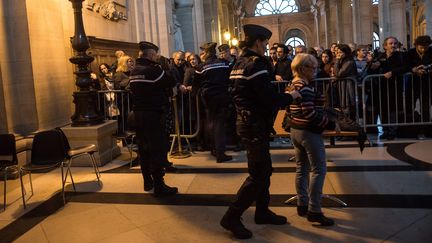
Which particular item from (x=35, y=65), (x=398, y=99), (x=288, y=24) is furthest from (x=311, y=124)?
(x=288, y=24)

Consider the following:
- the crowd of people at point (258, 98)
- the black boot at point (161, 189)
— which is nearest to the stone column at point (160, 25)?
the crowd of people at point (258, 98)

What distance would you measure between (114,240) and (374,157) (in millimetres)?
4472

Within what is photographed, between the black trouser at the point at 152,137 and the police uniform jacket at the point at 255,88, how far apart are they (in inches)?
71.4

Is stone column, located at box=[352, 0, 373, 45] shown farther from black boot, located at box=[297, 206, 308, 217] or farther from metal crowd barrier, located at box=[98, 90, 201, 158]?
black boot, located at box=[297, 206, 308, 217]

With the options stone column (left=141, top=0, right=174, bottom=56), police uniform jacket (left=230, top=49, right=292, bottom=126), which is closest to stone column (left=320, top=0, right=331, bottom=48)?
stone column (left=141, top=0, right=174, bottom=56)

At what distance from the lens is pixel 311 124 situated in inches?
173

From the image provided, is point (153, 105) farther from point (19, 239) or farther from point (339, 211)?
point (339, 211)

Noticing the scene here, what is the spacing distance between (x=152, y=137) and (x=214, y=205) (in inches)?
48.7

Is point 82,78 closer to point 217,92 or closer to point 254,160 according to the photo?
point 217,92

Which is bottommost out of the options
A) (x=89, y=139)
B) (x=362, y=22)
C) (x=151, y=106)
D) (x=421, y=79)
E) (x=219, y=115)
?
(x=89, y=139)

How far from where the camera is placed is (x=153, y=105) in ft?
19.6

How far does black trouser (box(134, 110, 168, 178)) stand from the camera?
19.5ft

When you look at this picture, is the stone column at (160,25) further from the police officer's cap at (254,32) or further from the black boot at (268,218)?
the black boot at (268,218)

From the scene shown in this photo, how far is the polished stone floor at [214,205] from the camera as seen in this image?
4500 millimetres
